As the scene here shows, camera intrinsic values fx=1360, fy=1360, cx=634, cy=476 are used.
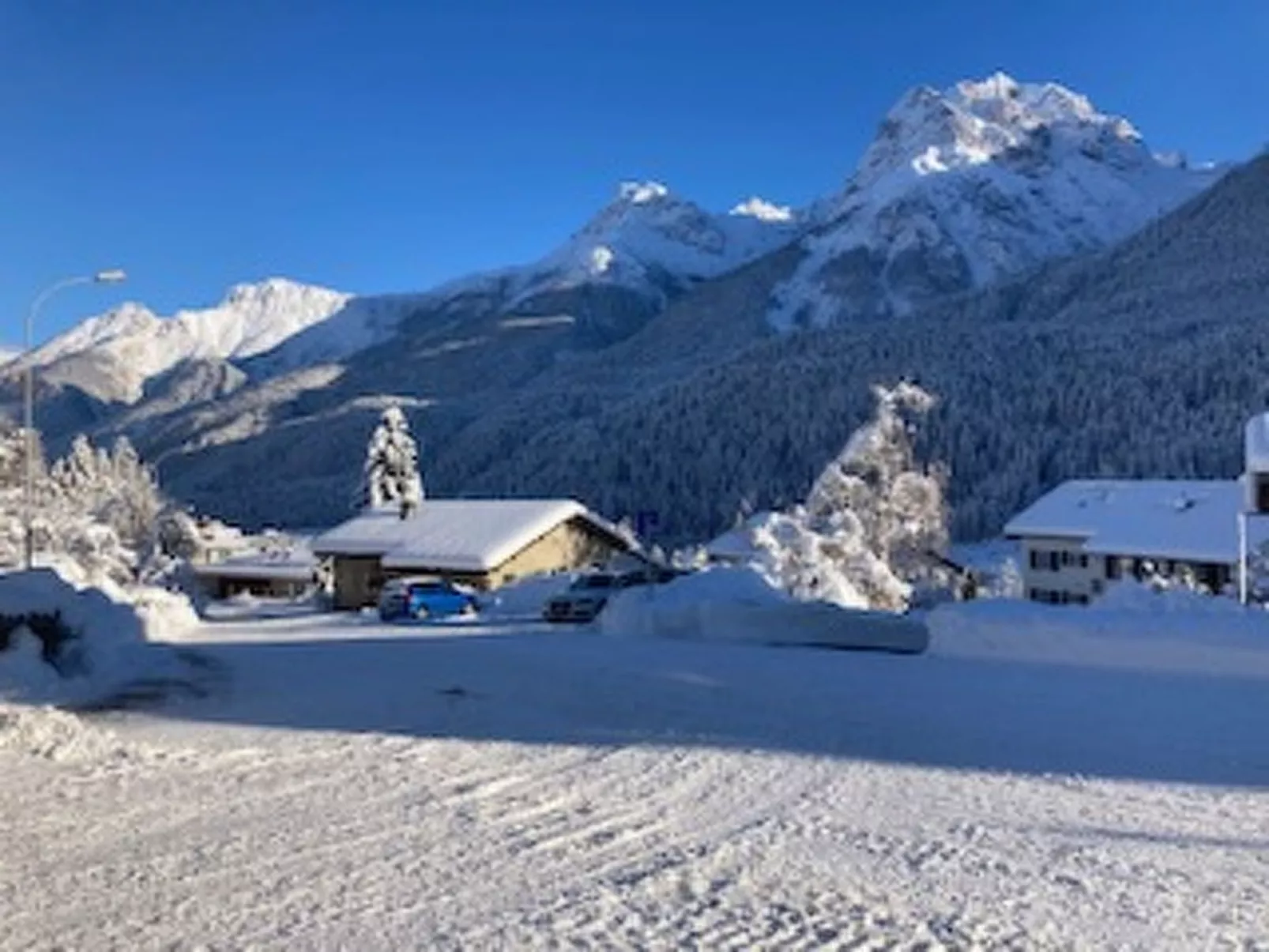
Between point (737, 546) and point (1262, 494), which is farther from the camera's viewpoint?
point (737, 546)

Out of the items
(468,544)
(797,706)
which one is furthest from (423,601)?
(797,706)

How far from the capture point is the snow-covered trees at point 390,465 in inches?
2960

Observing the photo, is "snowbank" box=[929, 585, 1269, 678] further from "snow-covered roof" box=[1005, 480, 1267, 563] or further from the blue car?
"snow-covered roof" box=[1005, 480, 1267, 563]

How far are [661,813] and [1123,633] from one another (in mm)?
11703

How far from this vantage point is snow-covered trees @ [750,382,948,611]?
45.4 m

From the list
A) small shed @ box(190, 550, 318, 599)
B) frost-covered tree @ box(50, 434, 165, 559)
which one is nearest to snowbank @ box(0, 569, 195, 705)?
small shed @ box(190, 550, 318, 599)

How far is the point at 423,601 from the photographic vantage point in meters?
40.3

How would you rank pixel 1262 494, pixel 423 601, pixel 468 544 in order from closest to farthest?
pixel 423 601 < pixel 1262 494 < pixel 468 544

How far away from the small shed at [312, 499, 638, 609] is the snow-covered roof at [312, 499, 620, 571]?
0.14 feet

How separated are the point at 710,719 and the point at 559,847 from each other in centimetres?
586

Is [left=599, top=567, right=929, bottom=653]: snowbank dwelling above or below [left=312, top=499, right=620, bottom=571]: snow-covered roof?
below

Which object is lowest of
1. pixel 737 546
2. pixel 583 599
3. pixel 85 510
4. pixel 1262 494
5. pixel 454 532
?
pixel 583 599

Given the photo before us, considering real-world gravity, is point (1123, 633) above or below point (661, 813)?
above

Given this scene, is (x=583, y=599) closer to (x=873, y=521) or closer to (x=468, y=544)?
(x=873, y=521)
